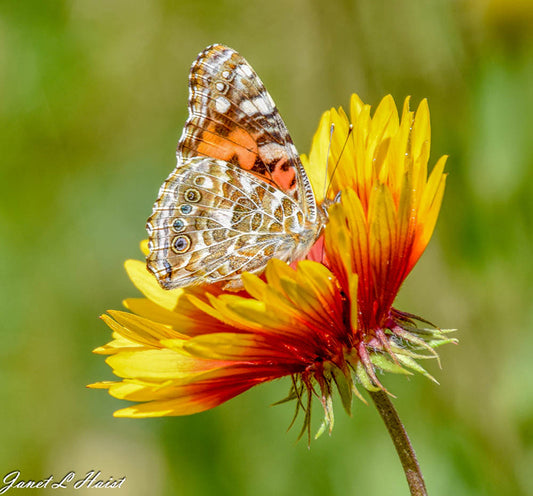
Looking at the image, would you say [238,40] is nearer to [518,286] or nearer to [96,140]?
[96,140]

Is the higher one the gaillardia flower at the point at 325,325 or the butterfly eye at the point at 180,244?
the butterfly eye at the point at 180,244

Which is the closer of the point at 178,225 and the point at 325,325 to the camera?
the point at 325,325

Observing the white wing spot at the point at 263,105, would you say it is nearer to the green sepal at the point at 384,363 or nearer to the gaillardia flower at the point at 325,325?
the gaillardia flower at the point at 325,325

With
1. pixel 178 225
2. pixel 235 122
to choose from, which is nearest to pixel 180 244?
pixel 178 225

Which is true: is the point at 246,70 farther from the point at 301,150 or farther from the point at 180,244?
the point at 301,150
